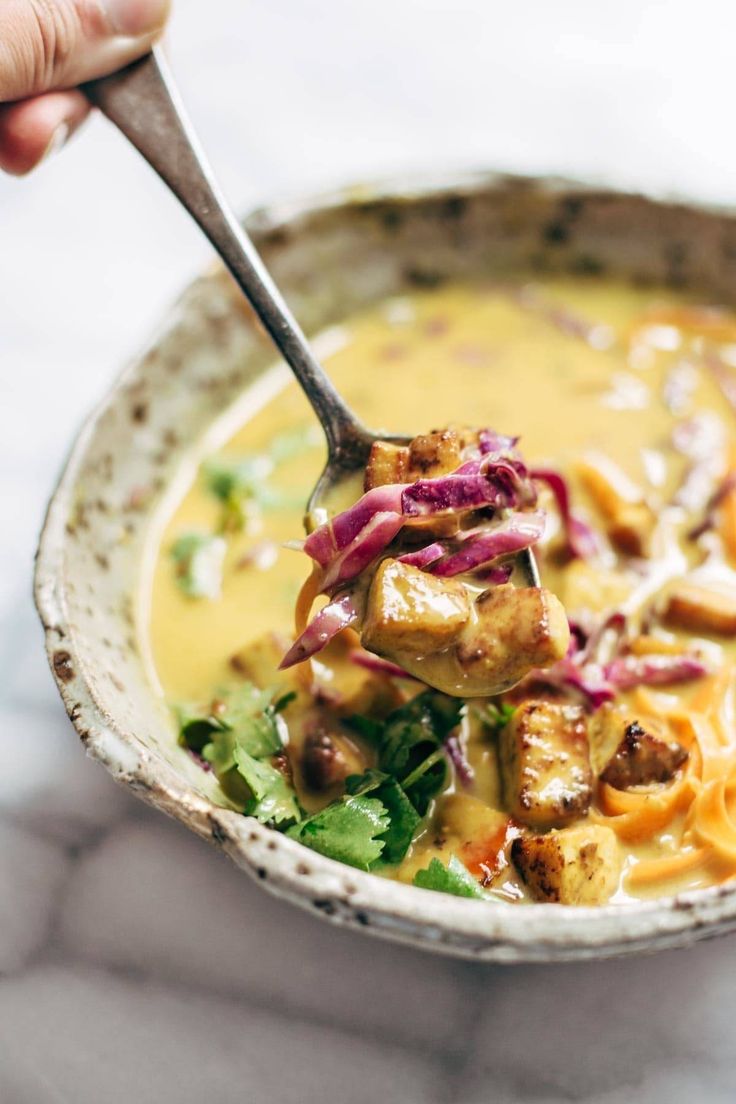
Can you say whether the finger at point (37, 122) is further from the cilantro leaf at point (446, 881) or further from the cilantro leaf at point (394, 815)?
the cilantro leaf at point (446, 881)

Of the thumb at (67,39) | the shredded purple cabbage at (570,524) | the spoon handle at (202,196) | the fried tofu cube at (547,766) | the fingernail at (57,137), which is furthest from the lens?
the shredded purple cabbage at (570,524)

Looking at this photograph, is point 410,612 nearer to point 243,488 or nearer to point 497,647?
point 497,647

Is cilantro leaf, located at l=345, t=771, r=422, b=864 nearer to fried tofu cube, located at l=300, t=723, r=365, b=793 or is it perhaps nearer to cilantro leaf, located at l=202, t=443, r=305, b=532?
fried tofu cube, located at l=300, t=723, r=365, b=793

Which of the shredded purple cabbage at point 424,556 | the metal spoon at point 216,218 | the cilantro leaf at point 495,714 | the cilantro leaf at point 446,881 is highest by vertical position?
the metal spoon at point 216,218

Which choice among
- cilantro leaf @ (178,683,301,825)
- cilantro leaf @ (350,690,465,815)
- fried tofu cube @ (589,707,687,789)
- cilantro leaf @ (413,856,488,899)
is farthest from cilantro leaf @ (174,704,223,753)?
fried tofu cube @ (589,707,687,789)

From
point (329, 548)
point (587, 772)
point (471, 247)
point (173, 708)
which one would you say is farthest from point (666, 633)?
point (471, 247)

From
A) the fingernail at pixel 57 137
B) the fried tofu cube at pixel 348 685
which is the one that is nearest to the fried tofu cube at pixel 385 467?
the fried tofu cube at pixel 348 685

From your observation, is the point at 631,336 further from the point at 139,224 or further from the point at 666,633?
the point at 139,224
